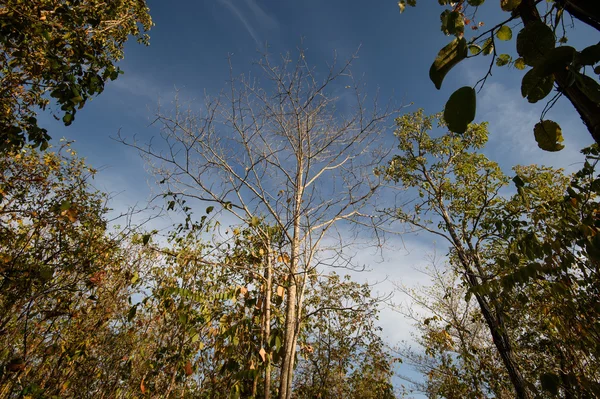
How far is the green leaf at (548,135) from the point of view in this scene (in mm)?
702

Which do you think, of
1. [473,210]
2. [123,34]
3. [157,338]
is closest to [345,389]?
[473,210]

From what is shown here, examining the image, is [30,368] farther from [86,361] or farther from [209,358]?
[209,358]

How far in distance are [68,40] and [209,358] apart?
143 inches

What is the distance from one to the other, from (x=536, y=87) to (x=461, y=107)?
17cm

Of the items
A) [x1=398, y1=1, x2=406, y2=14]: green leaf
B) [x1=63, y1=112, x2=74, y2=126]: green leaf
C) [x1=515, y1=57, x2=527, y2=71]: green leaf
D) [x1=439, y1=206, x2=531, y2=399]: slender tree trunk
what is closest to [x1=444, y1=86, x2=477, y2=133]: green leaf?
[x1=515, y1=57, x2=527, y2=71]: green leaf

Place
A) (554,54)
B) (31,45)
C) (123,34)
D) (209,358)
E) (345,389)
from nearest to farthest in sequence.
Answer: (554,54)
(31,45)
(209,358)
(123,34)
(345,389)

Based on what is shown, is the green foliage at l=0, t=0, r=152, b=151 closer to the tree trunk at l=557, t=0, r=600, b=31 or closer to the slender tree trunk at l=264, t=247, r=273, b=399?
the slender tree trunk at l=264, t=247, r=273, b=399

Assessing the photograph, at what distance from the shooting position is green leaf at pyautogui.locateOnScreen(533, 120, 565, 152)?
27.6 inches

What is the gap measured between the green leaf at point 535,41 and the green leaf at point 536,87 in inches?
1.3

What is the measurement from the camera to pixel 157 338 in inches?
133

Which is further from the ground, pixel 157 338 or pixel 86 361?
pixel 157 338

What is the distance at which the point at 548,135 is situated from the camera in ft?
2.34

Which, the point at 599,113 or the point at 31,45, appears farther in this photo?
the point at 31,45

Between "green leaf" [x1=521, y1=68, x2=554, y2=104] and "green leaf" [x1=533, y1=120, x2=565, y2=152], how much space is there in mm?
88
